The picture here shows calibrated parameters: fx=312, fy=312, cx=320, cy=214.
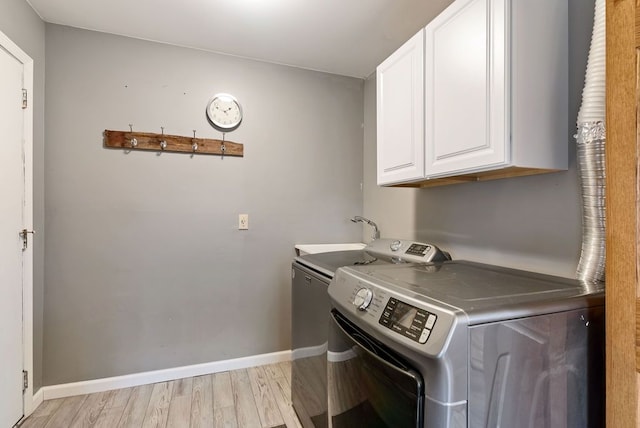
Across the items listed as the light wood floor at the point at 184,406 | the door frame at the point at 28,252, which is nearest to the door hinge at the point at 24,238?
the door frame at the point at 28,252

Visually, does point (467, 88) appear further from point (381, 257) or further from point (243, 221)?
point (243, 221)

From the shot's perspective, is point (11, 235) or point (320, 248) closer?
point (11, 235)

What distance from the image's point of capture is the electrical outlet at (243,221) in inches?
95.9

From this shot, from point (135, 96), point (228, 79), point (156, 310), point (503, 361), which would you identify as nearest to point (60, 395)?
point (156, 310)

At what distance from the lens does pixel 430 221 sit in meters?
1.93

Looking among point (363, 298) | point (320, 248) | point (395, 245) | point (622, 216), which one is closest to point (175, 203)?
point (320, 248)

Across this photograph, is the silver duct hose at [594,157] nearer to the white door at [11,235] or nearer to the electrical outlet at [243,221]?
the electrical outlet at [243,221]

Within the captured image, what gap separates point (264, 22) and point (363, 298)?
183 cm

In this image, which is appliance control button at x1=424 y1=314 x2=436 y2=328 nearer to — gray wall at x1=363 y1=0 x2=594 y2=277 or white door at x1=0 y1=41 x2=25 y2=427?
gray wall at x1=363 y1=0 x2=594 y2=277

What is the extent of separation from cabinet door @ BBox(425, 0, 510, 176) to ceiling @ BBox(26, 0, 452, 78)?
0.63 m

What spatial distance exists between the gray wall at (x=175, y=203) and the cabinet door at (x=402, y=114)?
0.99 m

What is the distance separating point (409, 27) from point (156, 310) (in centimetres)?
257

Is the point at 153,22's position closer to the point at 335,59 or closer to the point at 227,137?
the point at 227,137

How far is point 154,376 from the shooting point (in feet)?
7.25
